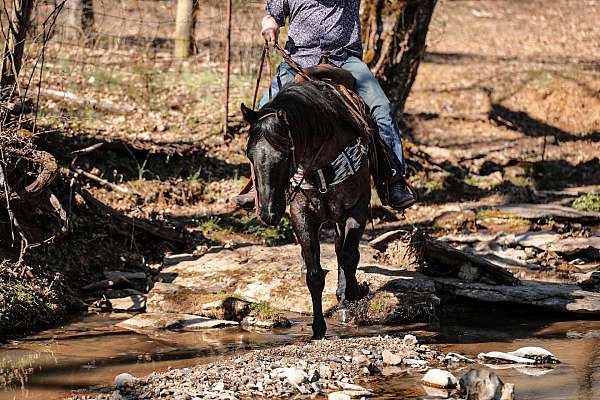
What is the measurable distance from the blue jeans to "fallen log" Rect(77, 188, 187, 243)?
3.11 m

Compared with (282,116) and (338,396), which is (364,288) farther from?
(338,396)

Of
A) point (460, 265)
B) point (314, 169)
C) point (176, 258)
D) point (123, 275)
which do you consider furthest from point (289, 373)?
point (176, 258)

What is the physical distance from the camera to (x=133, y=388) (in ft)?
19.8

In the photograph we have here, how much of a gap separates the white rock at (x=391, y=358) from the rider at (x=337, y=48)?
1987mm

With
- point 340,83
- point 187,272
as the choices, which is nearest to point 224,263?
point 187,272

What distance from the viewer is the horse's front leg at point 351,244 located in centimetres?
790

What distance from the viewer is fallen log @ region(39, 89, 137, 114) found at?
48.3ft

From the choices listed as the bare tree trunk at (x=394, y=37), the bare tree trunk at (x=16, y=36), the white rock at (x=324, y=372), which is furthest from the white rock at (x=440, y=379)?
the bare tree trunk at (x=394, y=37)

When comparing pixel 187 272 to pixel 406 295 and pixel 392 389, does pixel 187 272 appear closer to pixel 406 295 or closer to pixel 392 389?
pixel 406 295

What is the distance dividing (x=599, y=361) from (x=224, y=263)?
15.1 ft

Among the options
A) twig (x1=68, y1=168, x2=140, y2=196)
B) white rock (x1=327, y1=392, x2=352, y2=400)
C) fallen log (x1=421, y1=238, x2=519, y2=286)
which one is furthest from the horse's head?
twig (x1=68, y1=168, x2=140, y2=196)

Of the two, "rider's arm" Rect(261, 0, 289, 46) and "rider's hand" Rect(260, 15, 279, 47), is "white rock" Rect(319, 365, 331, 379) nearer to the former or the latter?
"rider's hand" Rect(260, 15, 279, 47)

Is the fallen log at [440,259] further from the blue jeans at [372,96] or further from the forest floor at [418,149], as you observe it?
the blue jeans at [372,96]

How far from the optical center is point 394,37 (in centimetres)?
1373
